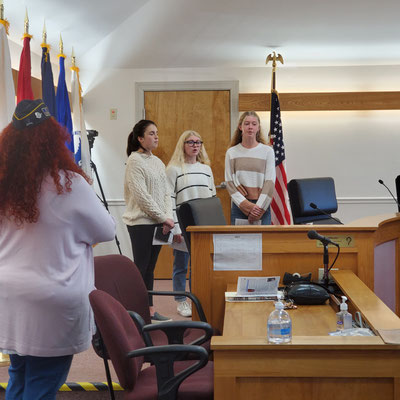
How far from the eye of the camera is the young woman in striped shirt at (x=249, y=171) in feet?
13.3

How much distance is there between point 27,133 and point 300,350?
3.68ft

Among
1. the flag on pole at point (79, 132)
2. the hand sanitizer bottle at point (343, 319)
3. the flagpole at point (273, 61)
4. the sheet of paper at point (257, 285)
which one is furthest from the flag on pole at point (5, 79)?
the flagpole at point (273, 61)

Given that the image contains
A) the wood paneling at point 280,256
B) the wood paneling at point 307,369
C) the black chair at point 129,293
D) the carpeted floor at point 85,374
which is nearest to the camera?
the wood paneling at point 307,369

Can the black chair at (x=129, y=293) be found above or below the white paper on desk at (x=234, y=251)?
below

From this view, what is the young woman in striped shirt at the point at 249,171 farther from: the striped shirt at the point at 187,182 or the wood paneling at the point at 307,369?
the wood paneling at the point at 307,369

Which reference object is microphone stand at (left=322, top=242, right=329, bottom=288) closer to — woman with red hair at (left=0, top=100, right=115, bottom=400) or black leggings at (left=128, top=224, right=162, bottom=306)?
woman with red hair at (left=0, top=100, right=115, bottom=400)

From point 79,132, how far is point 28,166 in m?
3.10

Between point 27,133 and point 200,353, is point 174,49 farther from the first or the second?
point 200,353

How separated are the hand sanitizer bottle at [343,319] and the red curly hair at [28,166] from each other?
1030mm

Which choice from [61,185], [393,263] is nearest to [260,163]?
[393,263]

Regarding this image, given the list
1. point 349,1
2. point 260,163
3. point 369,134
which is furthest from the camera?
point 369,134

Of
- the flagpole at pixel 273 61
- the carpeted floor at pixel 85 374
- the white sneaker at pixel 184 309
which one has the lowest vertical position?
the carpeted floor at pixel 85 374

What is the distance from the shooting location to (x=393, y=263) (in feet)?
11.9

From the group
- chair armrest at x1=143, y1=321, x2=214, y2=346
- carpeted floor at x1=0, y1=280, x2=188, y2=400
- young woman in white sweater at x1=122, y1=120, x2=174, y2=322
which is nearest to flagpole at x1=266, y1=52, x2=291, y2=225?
young woman in white sweater at x1=122, y1=120, x2=174, y2=322
